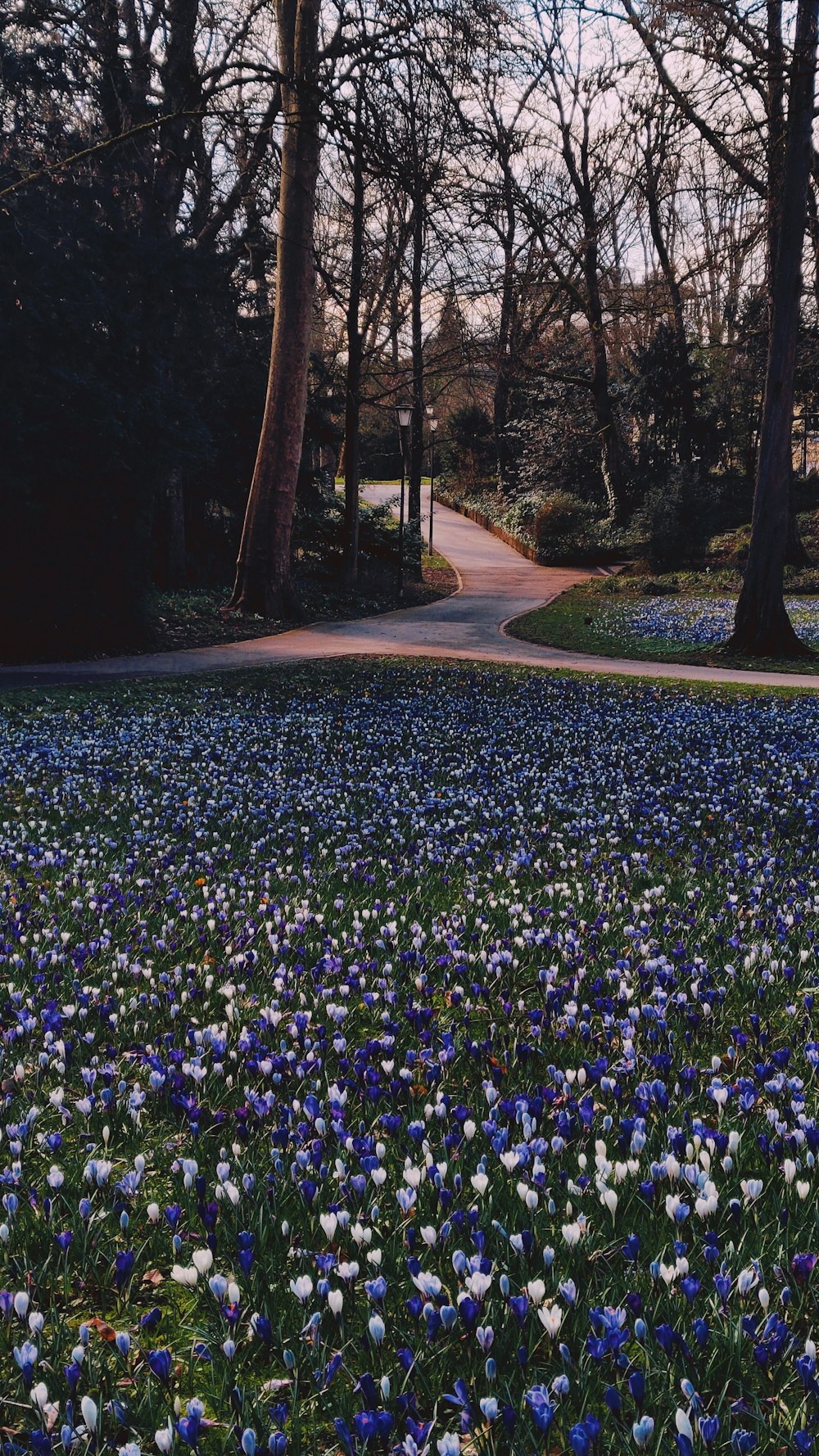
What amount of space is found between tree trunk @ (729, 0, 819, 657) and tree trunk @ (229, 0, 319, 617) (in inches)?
305

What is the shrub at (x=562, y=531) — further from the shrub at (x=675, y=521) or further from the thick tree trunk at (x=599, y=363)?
the shrub at (x=675, y=521)

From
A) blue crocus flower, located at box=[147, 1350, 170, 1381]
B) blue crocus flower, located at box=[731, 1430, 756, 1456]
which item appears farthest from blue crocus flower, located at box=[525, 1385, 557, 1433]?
blue crocus flower, located at box=[147, 1350, 170, 1381]

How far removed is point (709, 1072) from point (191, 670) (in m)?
11.8

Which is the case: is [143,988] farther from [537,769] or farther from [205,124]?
[205,124]

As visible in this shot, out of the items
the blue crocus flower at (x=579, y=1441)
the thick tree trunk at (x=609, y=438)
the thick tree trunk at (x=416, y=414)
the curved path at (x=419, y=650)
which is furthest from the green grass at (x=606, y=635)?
the blue crocus flower at (x=579, y=1441)

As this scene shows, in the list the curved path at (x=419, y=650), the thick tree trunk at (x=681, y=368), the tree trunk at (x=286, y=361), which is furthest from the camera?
the thick tree trunk at (x=681, y=368)

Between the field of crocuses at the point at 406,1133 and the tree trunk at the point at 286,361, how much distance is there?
1324 centimetres

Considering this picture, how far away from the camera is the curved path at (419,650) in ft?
47.0

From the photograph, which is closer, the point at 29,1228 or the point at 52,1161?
the point at 29,1228

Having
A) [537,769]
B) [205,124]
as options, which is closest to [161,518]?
[205,124]

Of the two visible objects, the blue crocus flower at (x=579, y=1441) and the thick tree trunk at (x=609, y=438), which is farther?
the thick tree trunk at (x=609, y=438)

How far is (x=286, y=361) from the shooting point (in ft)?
61.2

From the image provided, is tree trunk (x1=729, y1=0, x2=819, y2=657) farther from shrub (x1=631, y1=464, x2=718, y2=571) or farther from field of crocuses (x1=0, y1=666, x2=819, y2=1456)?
shrub (x1=631, y1=464, x2=718, y2=571)

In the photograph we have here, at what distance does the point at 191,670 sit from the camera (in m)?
14.2
